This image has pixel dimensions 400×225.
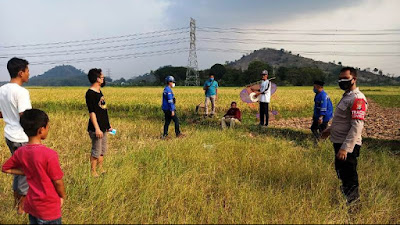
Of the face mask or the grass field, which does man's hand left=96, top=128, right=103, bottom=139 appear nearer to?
the grass field

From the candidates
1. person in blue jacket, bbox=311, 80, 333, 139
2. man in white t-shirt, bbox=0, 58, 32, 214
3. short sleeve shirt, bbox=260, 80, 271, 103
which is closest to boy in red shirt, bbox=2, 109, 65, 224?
man in white t-shirt, bbox=0, 58, 32, 214

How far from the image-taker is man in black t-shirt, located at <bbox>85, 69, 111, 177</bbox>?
427cm

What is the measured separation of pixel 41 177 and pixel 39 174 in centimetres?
3

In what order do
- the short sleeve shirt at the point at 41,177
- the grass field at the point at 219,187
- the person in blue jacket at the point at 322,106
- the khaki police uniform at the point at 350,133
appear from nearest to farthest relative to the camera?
the short sleeve shirt at the point at 41,177
the grass field at the point at 219,187
the khaki police uniform at the point at 350,133
the person in blue jacket at the point at 322,106

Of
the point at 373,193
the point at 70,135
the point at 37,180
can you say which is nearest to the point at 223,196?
the point at 373,193

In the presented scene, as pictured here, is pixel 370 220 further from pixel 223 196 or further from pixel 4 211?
pixel 4 211

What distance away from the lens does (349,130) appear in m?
3.27

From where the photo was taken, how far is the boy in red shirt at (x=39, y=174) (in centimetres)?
224

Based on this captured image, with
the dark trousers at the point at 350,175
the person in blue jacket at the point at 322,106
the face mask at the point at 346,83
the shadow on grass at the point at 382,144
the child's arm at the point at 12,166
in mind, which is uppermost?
the face mask at the point at 346,83

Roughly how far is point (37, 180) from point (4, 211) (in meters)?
1.41

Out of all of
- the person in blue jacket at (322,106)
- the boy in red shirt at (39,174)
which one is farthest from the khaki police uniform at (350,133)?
the boy in red shirt at (39,174)

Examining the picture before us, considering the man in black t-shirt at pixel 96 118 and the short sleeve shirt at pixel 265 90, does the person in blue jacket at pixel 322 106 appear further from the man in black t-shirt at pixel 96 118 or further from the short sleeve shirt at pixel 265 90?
the man in black t-shirt at pixel 96 118

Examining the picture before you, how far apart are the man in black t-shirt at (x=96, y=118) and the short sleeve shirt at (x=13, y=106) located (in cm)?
103

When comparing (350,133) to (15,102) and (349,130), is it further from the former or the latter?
(15,102)
